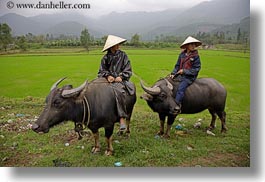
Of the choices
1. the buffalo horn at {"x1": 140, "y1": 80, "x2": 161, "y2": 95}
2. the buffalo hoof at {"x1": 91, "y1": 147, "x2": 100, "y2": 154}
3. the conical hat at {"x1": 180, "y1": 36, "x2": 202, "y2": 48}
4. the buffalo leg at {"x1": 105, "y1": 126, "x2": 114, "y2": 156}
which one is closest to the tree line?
the conical hat at {"x1": 180, "y1": 36, "x2": 202, "y2": 48}

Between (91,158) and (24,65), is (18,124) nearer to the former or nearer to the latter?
(24,65)

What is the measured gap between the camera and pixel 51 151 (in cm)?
279

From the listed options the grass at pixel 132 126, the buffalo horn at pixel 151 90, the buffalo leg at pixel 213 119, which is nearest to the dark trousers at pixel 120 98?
the buffalo horn at pixel 151 90

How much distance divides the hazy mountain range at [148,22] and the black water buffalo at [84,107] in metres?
0.61

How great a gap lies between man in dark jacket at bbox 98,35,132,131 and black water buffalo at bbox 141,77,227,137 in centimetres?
23

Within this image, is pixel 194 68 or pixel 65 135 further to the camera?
pixel 65 135

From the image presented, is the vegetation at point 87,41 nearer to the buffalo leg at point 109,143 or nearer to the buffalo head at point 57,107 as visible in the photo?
the buffalo head at point 57,107

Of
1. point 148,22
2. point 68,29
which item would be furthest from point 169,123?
point 68,29

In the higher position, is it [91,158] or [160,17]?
[160,17]

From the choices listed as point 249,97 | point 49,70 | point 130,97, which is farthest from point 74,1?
point 249,97

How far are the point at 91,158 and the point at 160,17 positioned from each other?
1570 millimetres

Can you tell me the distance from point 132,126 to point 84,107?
0.88m

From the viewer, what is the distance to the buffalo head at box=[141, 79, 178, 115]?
2.76 meters

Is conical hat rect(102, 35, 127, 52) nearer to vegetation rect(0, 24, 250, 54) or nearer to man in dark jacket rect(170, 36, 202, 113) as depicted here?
vegetation rect(0, 24, 250, 54)
